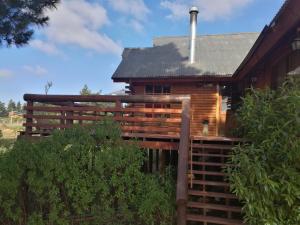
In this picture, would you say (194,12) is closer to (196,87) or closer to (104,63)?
(196,87)

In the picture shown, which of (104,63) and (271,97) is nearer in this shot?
(271,97)

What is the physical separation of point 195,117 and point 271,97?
22.7ft

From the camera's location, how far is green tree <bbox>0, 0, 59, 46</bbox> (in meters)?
7.18

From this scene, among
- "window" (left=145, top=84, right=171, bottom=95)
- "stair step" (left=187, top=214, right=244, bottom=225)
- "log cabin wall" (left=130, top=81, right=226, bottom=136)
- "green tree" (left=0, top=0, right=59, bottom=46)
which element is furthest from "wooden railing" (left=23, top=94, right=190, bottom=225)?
"window" (left=145, top=84, right=171, bottom=95)

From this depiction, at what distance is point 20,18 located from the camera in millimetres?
7508

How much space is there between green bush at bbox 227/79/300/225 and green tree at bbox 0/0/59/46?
695cm

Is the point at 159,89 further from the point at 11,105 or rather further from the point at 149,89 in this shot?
the point at 11,105

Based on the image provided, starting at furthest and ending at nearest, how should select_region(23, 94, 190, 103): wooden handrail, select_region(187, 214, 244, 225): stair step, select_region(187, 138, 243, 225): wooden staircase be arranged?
select_region(23, 94, 190, 103): wooden handrail, select_region(187, 138, 243, 225): wooden staircase, select_region(187, 214, 244, 225): stair step

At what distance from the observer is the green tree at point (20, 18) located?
718 centimetres

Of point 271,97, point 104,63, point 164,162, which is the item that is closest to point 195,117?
point 164,162

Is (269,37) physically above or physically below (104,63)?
below

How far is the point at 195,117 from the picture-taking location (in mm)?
11070

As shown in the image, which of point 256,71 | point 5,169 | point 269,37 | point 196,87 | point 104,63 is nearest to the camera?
point 5,169

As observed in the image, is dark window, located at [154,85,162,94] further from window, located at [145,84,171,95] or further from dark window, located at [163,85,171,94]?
dark window, located at [163,85,171,94]
